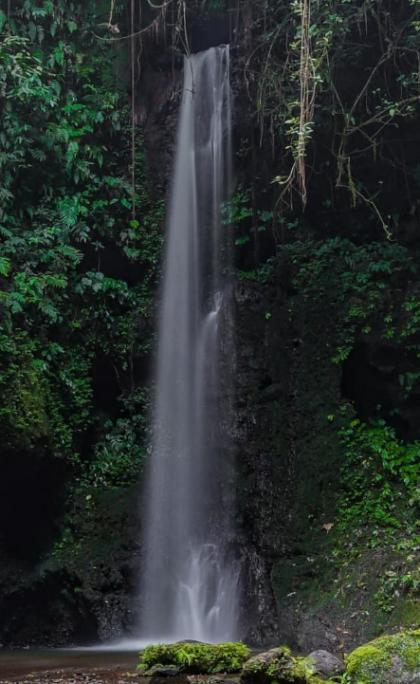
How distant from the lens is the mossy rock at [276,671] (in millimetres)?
5246

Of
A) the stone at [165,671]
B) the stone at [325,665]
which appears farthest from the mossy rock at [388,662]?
the stone at [165,671]

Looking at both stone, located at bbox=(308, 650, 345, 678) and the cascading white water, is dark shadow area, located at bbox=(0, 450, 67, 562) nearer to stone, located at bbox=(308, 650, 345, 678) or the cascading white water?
the cascading white water

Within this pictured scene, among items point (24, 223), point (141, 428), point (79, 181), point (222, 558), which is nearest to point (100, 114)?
point (79, 181)

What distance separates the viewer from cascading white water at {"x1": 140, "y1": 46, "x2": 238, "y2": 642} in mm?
9688

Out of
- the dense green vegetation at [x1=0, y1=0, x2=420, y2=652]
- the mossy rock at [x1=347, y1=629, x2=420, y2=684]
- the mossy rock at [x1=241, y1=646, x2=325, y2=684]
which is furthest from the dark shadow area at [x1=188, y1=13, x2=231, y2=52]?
the mossy rock at [x1=347, y1=629, x2=420, y2=684]

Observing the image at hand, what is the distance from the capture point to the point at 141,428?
442 inches

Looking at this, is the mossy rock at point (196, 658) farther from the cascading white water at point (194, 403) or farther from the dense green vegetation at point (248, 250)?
the cascading white water at point (194, 403)

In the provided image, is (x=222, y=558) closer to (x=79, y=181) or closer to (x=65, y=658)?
(x=65, y=658)

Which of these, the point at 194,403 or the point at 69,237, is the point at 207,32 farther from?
the point at 194,403

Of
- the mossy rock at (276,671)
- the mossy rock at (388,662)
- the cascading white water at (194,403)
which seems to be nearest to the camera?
the mossy rock at (388,662)

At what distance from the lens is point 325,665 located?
577cm

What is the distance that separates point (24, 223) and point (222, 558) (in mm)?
5357

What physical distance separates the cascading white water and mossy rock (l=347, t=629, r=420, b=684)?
185 inches

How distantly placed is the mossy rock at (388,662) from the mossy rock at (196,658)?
1592mm
